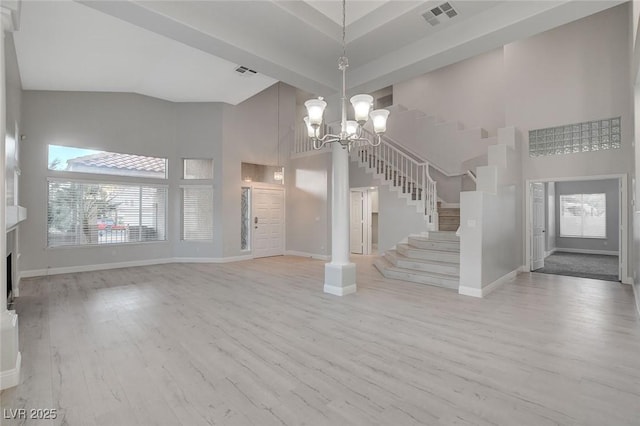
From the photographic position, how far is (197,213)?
816 cm

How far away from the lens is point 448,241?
19.9 feet

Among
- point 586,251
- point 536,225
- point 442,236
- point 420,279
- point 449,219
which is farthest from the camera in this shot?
point 586,251

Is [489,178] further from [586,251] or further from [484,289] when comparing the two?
[586,251]

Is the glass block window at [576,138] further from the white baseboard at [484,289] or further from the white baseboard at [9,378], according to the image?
the white baseboard at [9,378]

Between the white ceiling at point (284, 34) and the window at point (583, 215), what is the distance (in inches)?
362

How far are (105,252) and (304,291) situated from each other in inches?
202

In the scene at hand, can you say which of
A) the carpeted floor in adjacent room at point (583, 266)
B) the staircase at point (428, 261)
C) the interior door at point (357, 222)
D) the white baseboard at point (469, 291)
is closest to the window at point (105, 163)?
the interior door at point (357, 222)

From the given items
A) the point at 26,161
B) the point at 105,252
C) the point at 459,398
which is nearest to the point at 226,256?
the point at 105,252

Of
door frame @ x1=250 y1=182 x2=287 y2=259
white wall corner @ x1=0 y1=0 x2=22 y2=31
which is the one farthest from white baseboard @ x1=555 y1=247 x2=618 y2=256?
white wall corner @ x1=0 y1=0 x2=22 y2=31

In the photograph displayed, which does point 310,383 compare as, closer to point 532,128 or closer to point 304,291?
point 304,291

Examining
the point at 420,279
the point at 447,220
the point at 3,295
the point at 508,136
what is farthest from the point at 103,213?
the point at 508,136

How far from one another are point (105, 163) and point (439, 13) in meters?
7.41

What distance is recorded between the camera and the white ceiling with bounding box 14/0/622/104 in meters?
3.10

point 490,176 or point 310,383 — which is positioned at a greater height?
point 490,176
